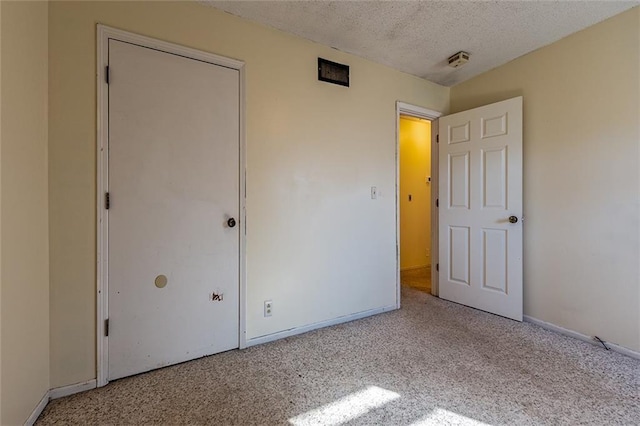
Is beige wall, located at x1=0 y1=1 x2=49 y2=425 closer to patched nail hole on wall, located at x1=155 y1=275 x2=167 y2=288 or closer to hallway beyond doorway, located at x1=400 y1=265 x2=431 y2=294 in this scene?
patched nail hole on wall, located at x1=155 y1=275 x2=167 y2=288

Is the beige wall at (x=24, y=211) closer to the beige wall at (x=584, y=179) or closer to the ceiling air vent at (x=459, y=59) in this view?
the ceiling air vent at (x=459, y=59)

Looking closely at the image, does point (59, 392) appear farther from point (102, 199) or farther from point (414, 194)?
point (414, 194)

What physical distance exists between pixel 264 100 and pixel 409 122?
308 centimetres

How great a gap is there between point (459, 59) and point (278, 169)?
1.91 m

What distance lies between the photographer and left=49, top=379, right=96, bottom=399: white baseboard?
1562 mm

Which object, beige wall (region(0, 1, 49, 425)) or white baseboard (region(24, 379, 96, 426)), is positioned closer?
beige wall (region(0, 1, 49, 425))

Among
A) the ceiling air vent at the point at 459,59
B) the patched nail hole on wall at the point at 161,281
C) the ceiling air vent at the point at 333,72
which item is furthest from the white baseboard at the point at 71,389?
the ceiling air vent at the point at 459,59

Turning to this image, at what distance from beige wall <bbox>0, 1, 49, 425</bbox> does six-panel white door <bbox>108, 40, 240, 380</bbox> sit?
0.29 meters

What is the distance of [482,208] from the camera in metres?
2.82

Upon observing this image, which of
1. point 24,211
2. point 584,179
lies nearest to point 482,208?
point 584,179

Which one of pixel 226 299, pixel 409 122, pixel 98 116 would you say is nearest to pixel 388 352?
pixel 226 299

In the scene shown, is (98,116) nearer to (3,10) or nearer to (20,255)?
(3,10)

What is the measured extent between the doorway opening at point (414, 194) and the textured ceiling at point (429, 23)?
6.31 ft

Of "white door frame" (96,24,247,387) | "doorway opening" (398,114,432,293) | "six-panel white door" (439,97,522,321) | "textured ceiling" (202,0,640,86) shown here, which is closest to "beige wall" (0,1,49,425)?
"white door frame" (96,24,247,387)
